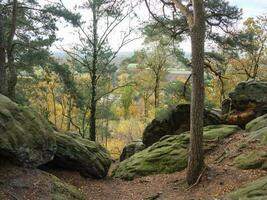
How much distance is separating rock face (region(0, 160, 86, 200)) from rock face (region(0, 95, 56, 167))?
32cm

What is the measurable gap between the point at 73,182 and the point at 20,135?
9.39 ft

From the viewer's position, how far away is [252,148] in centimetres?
1129

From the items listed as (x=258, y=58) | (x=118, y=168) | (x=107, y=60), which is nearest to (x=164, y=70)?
(x=258, y=58)

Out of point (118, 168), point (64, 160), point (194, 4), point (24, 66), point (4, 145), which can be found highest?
point (194, 4)

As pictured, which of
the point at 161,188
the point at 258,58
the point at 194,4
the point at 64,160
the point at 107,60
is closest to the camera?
the point at 194,4

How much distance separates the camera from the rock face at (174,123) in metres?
16.8

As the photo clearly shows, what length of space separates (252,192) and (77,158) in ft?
20.5

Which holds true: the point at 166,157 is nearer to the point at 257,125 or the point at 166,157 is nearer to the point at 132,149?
the point at 257,125

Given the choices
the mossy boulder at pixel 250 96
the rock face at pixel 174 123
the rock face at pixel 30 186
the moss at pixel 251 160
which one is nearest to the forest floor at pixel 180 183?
the moss at pixel 251 160

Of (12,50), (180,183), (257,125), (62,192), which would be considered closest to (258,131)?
(257,125)

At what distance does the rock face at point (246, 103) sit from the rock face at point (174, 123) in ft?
2.52

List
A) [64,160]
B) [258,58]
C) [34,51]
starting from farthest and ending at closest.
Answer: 1. [258,58]
2. [34,51]
3. [64,160]

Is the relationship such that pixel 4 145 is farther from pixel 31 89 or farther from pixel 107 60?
pixel 31 89

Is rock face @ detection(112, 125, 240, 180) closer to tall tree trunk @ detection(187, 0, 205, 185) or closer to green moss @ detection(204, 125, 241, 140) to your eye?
green moss @ detection(204, 125, 241, 140)
